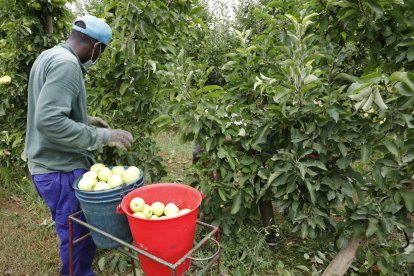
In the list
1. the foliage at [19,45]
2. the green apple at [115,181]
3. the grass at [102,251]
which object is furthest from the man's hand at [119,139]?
the foliage at [19,45]

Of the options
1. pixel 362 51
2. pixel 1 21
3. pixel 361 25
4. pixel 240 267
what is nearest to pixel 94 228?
pixel 240 267

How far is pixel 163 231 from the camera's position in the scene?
1.62 metres

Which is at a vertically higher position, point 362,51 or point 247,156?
point 362,51

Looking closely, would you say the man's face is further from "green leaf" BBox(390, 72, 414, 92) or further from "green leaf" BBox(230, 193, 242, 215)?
"green leaf" BBox(390, 72, 414, 92)

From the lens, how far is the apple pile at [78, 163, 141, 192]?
1896mm

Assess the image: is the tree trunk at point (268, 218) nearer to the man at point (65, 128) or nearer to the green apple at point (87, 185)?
the man at point (65, 128)

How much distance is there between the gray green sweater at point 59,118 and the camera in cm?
186

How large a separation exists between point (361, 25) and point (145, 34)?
1.50 meters

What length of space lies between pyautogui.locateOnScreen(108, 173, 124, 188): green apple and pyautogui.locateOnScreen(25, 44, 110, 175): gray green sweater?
22 centimetres

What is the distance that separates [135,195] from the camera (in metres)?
1.85

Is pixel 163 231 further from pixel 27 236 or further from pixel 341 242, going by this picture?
pixel 27 236

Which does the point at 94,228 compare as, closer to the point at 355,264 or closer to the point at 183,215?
the point at 183,215

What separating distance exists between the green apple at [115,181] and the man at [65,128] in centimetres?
22

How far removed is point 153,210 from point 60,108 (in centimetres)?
76
